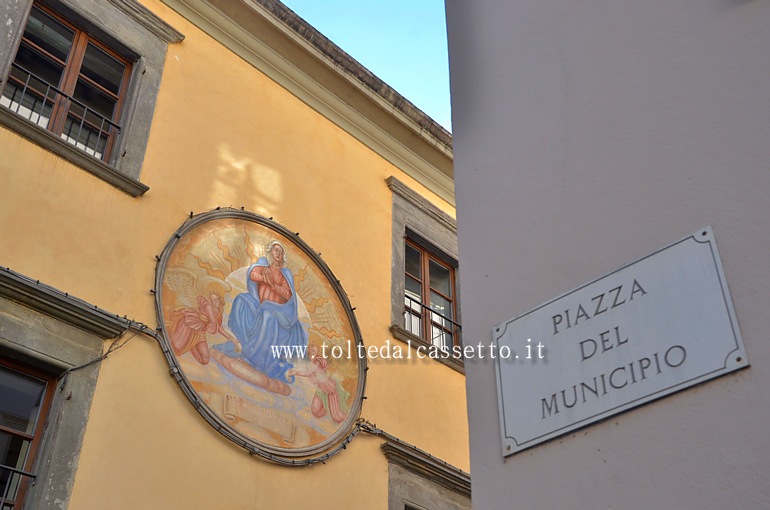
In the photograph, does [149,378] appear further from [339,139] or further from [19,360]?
[339,139]

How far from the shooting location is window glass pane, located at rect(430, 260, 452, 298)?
991cm

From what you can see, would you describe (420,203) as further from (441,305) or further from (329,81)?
(329,81)

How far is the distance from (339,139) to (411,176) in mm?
1157

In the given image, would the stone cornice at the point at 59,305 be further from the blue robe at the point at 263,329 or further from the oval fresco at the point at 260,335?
the blue robe at the point at 263,329

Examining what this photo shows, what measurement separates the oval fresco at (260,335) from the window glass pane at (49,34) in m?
1.69

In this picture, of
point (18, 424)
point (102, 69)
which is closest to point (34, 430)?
point (18, 424)

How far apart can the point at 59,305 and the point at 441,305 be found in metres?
4.69

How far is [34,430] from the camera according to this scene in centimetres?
560

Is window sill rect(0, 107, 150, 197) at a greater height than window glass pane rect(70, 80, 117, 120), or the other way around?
window glass pane rect(70, 80, 117, 120)

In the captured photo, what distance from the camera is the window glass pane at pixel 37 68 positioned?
22.4 feet

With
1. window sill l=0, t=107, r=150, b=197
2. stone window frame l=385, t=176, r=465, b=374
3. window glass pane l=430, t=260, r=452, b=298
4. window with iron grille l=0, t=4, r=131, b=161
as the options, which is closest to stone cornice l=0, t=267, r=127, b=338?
window sill l=0, t=107, r=150, b=197

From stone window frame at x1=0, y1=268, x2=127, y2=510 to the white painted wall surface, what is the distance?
2.93 m

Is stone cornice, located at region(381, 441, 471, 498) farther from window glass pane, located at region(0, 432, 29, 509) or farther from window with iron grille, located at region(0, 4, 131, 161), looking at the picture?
window with iron grille, located at region(0, 4, 131, 161)

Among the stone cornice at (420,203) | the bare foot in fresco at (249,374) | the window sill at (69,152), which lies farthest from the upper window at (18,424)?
the stone cornice at (420,203)
